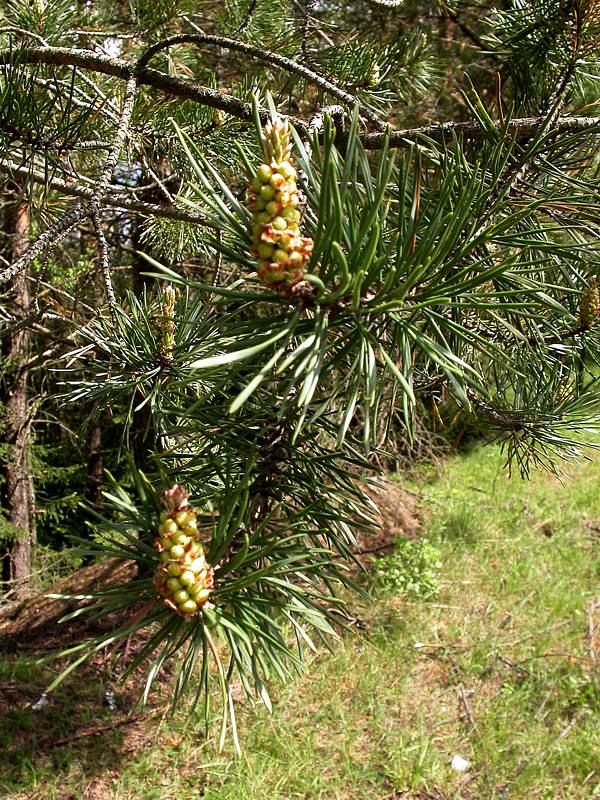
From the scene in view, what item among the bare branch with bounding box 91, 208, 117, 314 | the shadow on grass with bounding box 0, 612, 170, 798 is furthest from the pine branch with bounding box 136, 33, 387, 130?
the shadow on grass with bounding box 0, 612, 170, 798

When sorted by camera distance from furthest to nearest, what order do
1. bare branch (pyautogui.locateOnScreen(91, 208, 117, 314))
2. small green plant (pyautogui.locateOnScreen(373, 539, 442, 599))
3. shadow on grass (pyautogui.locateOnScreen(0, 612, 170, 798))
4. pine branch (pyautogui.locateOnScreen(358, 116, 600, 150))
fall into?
small green plant (pyautogui.locateOnScreen(373, 539, 442, 599)) → shadow on grass (pyautogui.locateOnScreen(0, 612, 170, 798)) → bare branch (pyautogui.locateOnScreen(91, 208, 117, 314)) → pine branch (pyautogui.locateOnScreen(358, 116, 600, 150))

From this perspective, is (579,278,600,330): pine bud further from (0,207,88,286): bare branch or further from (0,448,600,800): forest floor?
(0,448,600,800): forest floor

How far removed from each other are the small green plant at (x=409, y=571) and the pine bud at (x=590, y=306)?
1.77m

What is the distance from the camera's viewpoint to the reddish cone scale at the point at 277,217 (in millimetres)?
398

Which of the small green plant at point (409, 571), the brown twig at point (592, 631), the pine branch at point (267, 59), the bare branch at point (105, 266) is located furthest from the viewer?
the small green plant at point (409, 571)

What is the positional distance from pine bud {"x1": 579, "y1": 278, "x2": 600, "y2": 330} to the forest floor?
3.32ft

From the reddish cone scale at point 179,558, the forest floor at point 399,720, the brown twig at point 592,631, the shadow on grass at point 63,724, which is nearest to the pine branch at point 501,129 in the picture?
the reddish cone scale at point 179,558

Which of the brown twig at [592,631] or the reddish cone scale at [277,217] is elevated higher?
the reddish cone scale at [277,217]

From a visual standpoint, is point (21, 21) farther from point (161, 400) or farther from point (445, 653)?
point (445, 653)

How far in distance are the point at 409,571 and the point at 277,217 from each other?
7.27ft

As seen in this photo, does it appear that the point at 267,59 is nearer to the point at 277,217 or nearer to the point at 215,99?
the point at 215,99

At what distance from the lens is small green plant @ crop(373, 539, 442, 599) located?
7.85ft

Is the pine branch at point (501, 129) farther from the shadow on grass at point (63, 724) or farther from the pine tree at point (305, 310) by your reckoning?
the shadow on grass at point (63, 724)

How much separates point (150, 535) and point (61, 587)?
7.37ft
